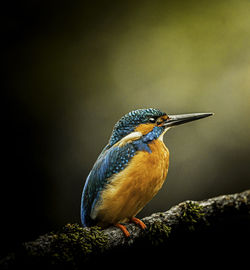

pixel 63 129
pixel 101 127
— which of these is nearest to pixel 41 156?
pixel 63 129

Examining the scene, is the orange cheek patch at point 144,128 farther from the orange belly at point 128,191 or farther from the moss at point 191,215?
the moss at point 191,215

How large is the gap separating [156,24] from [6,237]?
1.81 metres

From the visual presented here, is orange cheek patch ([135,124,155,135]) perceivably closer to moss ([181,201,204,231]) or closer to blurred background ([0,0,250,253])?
moss ([181,201,204,231])

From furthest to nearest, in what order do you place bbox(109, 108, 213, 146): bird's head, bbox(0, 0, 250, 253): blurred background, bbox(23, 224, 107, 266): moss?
bbox(0, 0, 250, 253): blurred background < bbox(109, 108, 213, 146): bird's head < bbox(23, 224, 107, 266): moss

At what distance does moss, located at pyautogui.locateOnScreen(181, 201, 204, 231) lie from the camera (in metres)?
1.32

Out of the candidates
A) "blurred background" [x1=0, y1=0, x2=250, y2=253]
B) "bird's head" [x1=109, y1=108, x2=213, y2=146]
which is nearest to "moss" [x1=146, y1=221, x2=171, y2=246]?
"bird's head" [x1=109, y1=108, x2=213, y2=146]

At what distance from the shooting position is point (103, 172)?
137cm

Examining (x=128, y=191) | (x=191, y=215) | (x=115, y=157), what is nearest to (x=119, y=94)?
(x=115, y=157)

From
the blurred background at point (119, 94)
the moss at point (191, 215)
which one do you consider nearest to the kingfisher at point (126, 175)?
the moss at point (191, 215)

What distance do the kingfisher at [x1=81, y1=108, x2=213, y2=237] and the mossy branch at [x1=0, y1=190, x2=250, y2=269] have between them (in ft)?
0.20

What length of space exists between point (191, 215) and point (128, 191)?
0.99ft

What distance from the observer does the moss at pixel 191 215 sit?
1316 millimetres

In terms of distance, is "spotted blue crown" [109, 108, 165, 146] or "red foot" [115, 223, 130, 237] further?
"spotted blue crown" [109, 108, 165, 146]

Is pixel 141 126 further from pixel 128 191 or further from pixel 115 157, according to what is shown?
pixel 128 191
